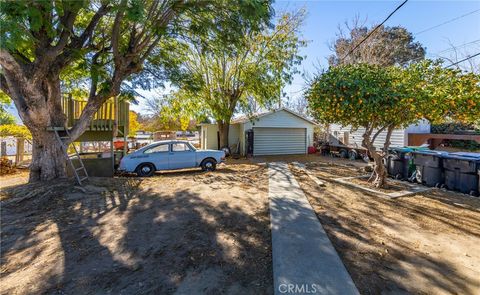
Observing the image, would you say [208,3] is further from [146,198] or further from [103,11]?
[146,198]

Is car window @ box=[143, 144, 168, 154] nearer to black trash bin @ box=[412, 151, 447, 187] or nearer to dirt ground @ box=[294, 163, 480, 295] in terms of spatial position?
dirt ground @ box=[294, 163, 480, 295]

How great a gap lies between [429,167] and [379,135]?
343 inches

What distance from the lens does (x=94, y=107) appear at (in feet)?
25.9

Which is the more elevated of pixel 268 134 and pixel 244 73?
pixel 244 73

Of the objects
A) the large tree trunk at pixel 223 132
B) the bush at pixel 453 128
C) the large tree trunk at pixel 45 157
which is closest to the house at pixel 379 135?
the bush at pixel 453 128

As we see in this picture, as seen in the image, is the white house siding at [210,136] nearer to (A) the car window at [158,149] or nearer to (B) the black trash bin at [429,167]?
(A) the car window at [158,149]

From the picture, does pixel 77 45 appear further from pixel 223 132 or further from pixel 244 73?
pixel 223 132

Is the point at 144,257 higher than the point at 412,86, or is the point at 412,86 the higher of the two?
the point at 412,86

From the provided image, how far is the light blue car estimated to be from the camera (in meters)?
9.39

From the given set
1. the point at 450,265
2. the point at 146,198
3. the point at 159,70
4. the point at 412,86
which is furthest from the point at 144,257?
the point at 159,70

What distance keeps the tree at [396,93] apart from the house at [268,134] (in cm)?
917

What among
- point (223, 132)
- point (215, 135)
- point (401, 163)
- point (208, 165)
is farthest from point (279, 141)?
point (401, 163)

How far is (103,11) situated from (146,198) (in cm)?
537

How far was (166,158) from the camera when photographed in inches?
389
